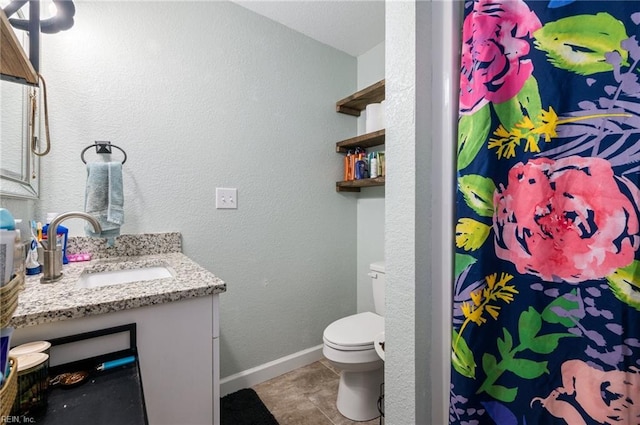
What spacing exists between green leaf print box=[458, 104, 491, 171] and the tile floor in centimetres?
148

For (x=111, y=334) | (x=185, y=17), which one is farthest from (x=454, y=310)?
(x=185, y=17)

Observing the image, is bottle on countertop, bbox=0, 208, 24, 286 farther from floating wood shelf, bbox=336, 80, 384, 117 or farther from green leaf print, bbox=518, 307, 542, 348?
floating wood shelf, bbox=336, 80, 384, 117

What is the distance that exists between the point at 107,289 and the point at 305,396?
130 centimetres

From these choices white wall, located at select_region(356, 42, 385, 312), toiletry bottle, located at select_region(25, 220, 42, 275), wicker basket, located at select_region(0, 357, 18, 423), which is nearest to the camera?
wicker basket, located at select_region(0, 357, 18, 423)

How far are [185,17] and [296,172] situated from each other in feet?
3.57

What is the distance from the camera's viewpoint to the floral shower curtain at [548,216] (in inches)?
20.6

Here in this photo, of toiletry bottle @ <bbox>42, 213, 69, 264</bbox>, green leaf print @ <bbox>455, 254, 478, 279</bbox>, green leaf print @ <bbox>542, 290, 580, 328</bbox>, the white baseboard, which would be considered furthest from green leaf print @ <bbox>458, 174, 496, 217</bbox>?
the white baseboard

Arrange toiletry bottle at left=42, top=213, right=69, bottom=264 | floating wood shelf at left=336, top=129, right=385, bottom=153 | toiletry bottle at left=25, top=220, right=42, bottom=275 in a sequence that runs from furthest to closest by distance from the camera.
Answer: floating wood shelf at left=336, top=129, right=385, bottom=153
toiletry bottle at left=42, top=213, right=69, bottom=264
toiletry bottle at left=25, top=220, right=42, bottom=275

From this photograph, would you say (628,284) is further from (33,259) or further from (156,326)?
(33,259)

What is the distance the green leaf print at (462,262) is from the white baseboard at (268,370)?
5.24ft

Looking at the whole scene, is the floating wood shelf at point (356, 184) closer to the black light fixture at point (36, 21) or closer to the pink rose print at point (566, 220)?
the pink rose print at point (566, 220)

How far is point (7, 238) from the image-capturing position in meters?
0.43

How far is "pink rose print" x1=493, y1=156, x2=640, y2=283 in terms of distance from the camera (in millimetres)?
529

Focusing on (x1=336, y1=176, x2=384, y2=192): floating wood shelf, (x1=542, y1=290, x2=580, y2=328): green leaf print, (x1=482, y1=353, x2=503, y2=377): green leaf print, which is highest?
(x1=336, y1=176, x2=384, y2=192): floating wood shelf
